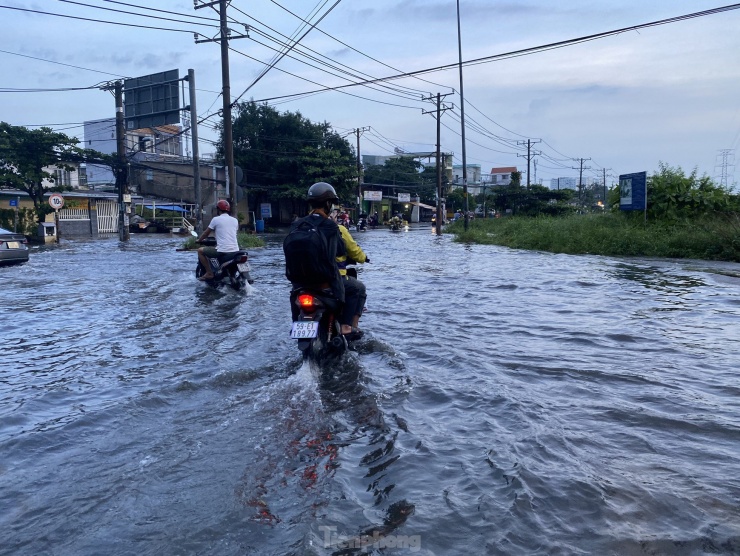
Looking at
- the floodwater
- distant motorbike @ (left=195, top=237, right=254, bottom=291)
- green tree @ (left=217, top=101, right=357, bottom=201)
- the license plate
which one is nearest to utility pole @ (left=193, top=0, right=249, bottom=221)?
distant motorbike @ (left=195, top=237, right=254, bottom=291)

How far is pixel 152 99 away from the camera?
2902 centimetres

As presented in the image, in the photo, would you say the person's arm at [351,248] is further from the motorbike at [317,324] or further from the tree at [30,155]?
the tree at [30,155]

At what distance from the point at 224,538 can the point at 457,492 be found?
3.78 ft

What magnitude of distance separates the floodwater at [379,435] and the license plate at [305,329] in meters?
0.38

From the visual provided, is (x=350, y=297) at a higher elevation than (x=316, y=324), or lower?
higher

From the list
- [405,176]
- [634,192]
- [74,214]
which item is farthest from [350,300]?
[405,176]

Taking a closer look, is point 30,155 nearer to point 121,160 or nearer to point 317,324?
point 121,160

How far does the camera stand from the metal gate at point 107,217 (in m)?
39.7

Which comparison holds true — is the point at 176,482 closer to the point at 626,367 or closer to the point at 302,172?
the point at 626,367

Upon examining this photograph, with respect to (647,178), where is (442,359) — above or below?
below

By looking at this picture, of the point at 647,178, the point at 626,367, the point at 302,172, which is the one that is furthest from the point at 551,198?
the point at 626,367

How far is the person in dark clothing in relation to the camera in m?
5.27

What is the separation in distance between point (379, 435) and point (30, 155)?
1210 inches

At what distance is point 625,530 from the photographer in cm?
275
